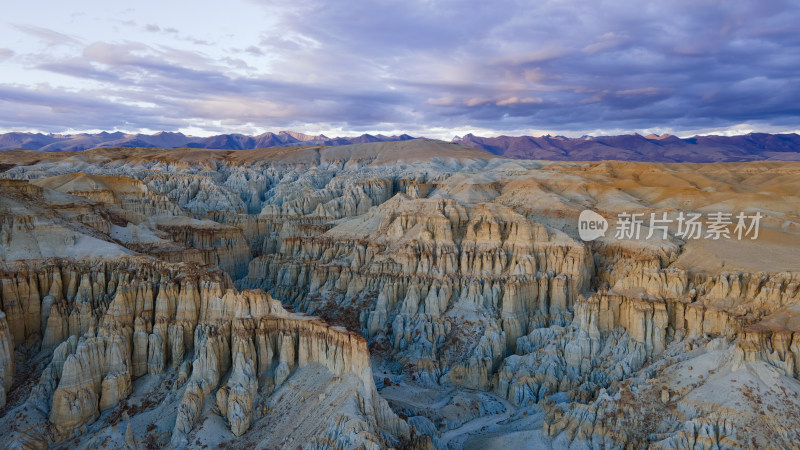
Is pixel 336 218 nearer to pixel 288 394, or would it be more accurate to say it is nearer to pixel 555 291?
pixel 555 291

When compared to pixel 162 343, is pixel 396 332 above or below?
below

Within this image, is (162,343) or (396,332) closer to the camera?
(162,343)

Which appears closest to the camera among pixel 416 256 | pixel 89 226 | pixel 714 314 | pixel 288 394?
pixel 288 394

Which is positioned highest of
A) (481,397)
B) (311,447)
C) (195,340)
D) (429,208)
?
(429,208)

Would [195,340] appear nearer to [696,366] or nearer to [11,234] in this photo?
[11,234]

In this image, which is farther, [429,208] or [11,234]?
[429,208]

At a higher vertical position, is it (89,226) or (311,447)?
(89,226)

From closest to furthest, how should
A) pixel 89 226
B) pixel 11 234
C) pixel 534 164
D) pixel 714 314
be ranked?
pixel 11 234 < pixel 714 314 < pixel 89 226 < pixel 534 164

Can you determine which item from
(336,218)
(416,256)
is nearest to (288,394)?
(416,256)
